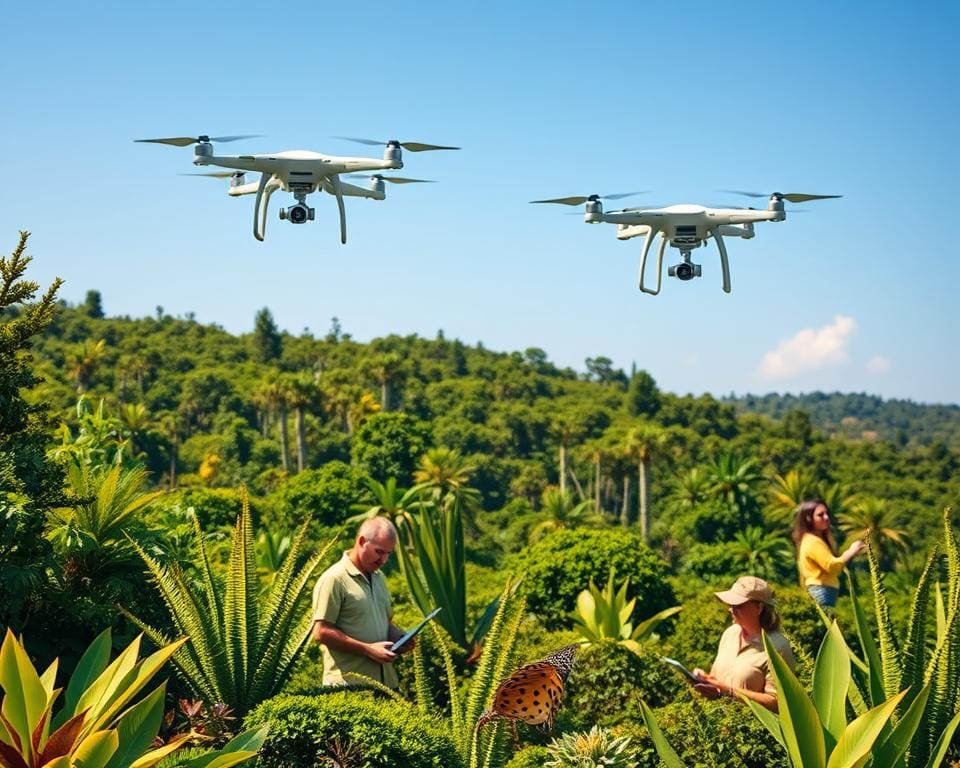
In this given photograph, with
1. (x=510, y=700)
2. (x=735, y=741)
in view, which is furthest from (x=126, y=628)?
(x=735, y=741)

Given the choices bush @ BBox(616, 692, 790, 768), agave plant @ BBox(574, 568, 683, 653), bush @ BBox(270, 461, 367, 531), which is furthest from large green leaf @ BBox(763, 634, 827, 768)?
bush @ BBox(270, 461, 367, 531)

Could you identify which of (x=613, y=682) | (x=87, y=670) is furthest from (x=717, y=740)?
(x=87, y=670)

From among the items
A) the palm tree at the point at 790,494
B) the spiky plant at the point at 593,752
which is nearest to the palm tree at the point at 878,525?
the palm tree at the point at 790,494

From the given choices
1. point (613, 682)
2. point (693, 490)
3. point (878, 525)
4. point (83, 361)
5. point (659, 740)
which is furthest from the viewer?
point (83, 361)

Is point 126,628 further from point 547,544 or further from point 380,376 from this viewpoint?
point 380,376

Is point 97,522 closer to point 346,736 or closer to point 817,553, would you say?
point 346,736

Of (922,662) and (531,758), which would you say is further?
(531,758)

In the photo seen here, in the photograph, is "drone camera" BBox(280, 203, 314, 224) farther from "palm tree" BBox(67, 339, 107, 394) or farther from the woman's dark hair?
"palm tree" BBox(67, 339, 107, 394)
